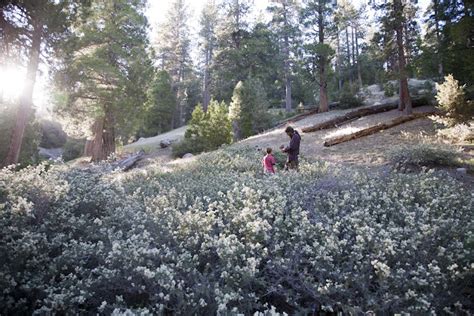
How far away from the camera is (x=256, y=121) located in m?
26.8

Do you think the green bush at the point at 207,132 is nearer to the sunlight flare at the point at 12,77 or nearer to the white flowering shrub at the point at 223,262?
the sunlight flare at the point at 12,77

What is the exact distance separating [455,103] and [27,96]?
48.1ft

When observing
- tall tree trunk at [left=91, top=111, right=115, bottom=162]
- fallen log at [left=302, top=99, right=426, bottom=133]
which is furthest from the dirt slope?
tall tree trunk at [left=91, top=111, right=115, bottom=162]

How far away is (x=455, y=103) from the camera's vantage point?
40.4ft

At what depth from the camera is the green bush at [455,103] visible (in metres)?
A: 12.2

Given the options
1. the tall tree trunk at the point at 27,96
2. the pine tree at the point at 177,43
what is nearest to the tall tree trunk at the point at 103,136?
the tall tree trunk at the point at 27,96

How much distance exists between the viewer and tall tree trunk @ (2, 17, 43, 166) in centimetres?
1066

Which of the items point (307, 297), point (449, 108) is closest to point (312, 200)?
A: point (307, 297)

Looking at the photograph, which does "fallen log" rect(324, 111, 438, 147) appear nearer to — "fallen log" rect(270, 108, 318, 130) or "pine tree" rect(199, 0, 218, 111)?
"fallen log" rect(270, 108, 318, 130)

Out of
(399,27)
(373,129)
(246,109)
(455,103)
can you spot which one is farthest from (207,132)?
(455,103)

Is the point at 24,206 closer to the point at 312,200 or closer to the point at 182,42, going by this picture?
the point at 312,200

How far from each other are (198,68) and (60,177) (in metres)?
43.1

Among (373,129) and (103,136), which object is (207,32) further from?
(373,129)

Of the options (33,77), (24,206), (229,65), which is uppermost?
(229,65)
